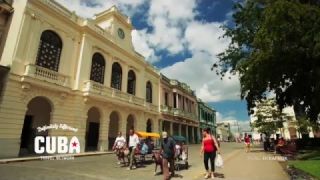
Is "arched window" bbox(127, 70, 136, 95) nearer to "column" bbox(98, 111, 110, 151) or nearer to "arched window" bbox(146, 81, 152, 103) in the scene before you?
"arched window" bbox(146, 81, 152, 103)

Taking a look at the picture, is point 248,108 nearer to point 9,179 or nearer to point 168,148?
point 168,148

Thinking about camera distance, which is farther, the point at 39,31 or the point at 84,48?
the point at 84,48

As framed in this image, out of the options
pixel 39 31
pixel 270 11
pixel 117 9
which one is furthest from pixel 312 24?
pixel 117 9

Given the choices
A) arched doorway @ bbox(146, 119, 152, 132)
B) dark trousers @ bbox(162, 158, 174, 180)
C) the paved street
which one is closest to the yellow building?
arched doorway @ bbox(146, 119, 152, 132)

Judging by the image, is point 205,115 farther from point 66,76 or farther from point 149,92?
point 66,76

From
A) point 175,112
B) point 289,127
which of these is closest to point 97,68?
point 175,112

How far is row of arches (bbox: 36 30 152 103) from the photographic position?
1866 cm

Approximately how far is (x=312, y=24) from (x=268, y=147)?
1344 cm

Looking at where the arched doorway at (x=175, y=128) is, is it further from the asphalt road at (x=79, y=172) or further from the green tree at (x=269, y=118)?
the asphalt road at (x=79, y=172)

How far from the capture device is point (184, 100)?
4491cm

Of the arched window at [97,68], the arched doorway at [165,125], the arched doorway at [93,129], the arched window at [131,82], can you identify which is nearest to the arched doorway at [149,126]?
the arched doorway at [165,125]

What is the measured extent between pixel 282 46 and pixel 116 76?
53.3ft

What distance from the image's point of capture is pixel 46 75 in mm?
17953

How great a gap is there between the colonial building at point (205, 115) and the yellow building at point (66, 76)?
26.6 metres
